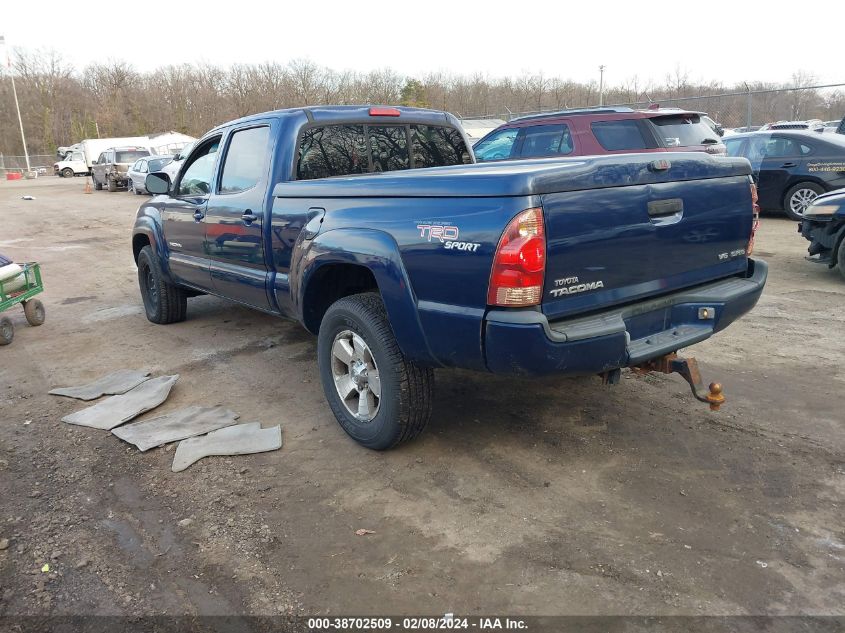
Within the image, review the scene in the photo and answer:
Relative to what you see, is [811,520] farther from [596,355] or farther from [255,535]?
[255,535]

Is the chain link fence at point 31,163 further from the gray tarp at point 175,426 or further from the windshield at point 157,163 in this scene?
the gray tarp at point 175,426

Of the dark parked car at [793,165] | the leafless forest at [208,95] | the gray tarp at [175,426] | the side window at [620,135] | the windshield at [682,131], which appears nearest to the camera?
the gray tarp at [175,426]

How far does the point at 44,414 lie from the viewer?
4602mm

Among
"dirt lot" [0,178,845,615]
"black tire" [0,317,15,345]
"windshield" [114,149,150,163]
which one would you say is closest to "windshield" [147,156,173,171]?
"windshield" [114,149,150,163]

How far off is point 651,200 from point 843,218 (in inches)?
221

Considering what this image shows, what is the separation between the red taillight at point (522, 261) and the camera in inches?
109

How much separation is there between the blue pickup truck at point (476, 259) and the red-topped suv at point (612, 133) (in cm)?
500

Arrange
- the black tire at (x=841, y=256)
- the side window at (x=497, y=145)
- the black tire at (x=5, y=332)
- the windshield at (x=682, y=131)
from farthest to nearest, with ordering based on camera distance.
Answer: the side window at (x=497, y=145) → the windshield at (x=682, y=131) → the black tire at (x=841, y=256) → the black tire at (x=5, y=332)

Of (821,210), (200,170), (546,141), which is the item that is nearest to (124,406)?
(200,170)

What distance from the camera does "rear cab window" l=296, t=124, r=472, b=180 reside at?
4.59 m

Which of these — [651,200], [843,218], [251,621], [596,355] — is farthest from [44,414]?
[843,218]

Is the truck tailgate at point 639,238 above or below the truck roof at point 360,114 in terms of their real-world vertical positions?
below

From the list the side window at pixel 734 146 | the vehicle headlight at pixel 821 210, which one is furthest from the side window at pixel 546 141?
the side window at pixel 734 146

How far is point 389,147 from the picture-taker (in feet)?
16.3
